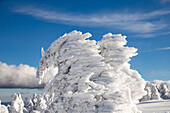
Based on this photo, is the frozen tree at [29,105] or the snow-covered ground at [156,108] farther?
the frozen tree at [29,105]

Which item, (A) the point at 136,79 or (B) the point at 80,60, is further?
(A) the point at 136,79

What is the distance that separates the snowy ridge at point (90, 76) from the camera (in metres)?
7.02

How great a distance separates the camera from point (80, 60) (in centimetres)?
785

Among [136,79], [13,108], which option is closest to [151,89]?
[13,108]

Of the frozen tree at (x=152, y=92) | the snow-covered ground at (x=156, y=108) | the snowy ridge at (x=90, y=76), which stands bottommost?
the snow-covered ground at (x=156, y=108)

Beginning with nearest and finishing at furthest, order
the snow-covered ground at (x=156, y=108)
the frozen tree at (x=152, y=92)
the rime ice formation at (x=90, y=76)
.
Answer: the rime ice formation at (x=90, y=76)
the snow-covered ground at (x=156, y=108)
the frozen tree at (x=152, y=92)

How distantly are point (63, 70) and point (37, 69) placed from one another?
1.81 m

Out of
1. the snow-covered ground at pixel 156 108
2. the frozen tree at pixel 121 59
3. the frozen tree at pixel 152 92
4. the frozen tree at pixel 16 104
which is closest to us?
the frozen tree at pixel 121 59

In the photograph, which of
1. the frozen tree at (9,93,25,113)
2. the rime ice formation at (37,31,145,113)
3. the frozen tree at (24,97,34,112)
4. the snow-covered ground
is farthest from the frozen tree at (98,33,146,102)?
the frozen tree at (24,97,34,112)

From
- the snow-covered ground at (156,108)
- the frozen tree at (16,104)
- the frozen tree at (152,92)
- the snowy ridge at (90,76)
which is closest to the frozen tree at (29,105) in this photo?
the frozen tree at (16,104)

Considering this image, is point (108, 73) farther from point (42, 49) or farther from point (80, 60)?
point (42, 49)

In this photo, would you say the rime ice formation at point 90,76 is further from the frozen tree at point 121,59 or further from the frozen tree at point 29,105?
the frozen tree at point 29,105

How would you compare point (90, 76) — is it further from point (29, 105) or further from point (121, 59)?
point (29, 105)

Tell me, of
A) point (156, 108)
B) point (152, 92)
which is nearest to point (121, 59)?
point (156, 108)
